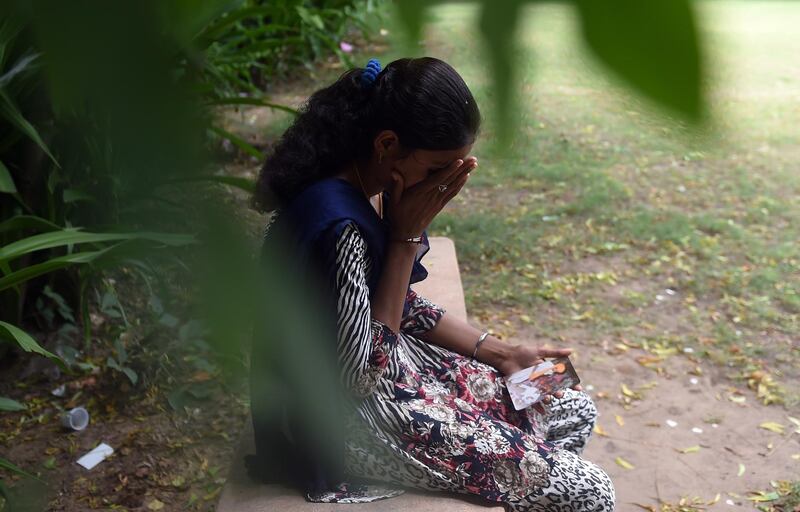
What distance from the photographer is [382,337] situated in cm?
191

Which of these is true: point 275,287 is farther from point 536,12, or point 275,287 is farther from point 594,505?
point 594,505

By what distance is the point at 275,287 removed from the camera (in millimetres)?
478

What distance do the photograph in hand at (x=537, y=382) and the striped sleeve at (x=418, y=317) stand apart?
24cm

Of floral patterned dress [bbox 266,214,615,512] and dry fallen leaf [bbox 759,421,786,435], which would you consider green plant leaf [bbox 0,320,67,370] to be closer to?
floral patterned dress [bbox 266,214,615,512]

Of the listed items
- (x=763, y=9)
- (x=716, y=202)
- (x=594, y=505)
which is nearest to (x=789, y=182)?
(x=716, y=202)

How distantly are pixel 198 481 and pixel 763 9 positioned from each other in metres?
2.53

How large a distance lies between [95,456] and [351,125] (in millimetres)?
1505

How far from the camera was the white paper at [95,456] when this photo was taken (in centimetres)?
266

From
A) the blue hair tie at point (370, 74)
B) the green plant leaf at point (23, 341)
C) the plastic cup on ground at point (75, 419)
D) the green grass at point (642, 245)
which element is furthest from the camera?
the green grass at point (642, 245)

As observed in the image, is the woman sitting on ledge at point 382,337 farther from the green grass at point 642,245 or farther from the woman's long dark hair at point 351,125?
the green grass at point 642,245

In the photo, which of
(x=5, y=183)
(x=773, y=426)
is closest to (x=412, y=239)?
(x=5, y=183)

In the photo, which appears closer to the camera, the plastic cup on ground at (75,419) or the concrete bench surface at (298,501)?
the concrete bench surface at (298,501)

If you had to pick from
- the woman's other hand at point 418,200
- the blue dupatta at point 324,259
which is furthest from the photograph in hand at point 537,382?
the woman's other hand at point 418,200

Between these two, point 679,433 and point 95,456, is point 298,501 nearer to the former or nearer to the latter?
point 95,456
